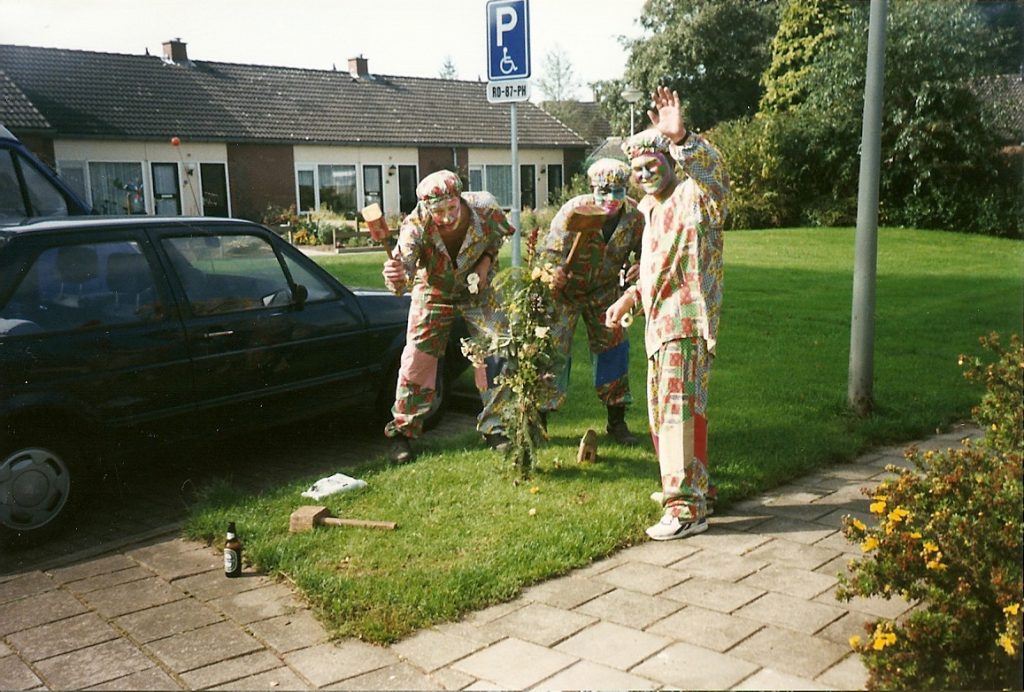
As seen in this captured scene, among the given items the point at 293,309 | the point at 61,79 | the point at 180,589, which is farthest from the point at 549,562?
the point at 61,79

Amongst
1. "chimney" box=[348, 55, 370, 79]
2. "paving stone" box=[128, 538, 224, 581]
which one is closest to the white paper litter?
"paving stone" box=[128, 538, 224, 581]

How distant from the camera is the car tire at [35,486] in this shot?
16.3 feet

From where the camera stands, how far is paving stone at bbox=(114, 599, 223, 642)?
393 centimetres

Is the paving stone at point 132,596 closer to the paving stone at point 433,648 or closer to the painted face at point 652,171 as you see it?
the paving stone at point 433,648

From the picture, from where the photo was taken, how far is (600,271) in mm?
6168

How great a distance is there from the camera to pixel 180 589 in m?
4.39

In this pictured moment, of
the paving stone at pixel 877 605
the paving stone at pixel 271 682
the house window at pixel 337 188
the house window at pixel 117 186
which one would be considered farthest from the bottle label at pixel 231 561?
the house window at pixel 337 188

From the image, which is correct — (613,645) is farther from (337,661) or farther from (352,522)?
(352,522)

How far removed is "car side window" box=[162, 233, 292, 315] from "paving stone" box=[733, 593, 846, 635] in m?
3.73

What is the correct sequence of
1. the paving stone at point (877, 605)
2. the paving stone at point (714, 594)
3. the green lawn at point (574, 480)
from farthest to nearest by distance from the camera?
1. the green lawn at point (574, 480)
2. the paving stone at point (714, 594)
3. the paving stone at point (877, 605)

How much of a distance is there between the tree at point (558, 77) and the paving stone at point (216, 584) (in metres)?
3.38

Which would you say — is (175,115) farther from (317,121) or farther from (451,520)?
(451,520)

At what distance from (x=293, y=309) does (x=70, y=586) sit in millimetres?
2470

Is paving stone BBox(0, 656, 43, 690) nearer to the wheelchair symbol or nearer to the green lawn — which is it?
the green lawn
